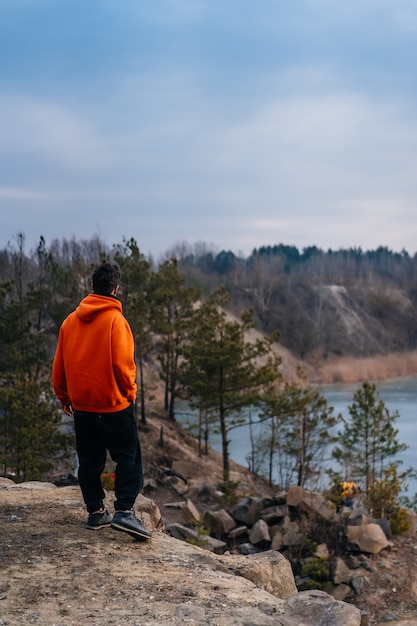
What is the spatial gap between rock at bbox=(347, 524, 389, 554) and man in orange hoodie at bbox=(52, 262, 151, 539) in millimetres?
8278

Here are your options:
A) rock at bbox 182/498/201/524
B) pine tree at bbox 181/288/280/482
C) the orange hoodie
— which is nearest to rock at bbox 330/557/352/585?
rock at bbox 182/498/201/524

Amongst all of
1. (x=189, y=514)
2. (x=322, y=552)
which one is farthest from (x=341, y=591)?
(x=189, y=514)

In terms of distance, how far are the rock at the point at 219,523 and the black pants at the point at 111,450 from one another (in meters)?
8.99

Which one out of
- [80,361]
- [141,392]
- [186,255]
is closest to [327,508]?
[80,361]

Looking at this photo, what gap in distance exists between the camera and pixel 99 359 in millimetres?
5023

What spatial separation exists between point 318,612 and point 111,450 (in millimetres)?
1748

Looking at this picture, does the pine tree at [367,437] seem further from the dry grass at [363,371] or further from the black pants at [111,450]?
the dry grass at [363,371]

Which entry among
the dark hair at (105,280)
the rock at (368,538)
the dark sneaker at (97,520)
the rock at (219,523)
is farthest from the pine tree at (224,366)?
the dark hair at (105,280)

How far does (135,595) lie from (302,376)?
19.1 meters

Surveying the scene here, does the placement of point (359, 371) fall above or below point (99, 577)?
below

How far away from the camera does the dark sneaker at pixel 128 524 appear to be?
524 cm

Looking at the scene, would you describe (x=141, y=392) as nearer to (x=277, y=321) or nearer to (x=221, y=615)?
(x=221, y=615)

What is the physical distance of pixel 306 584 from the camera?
12023 mm

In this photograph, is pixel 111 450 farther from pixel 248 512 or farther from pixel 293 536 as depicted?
pixel 248 512
